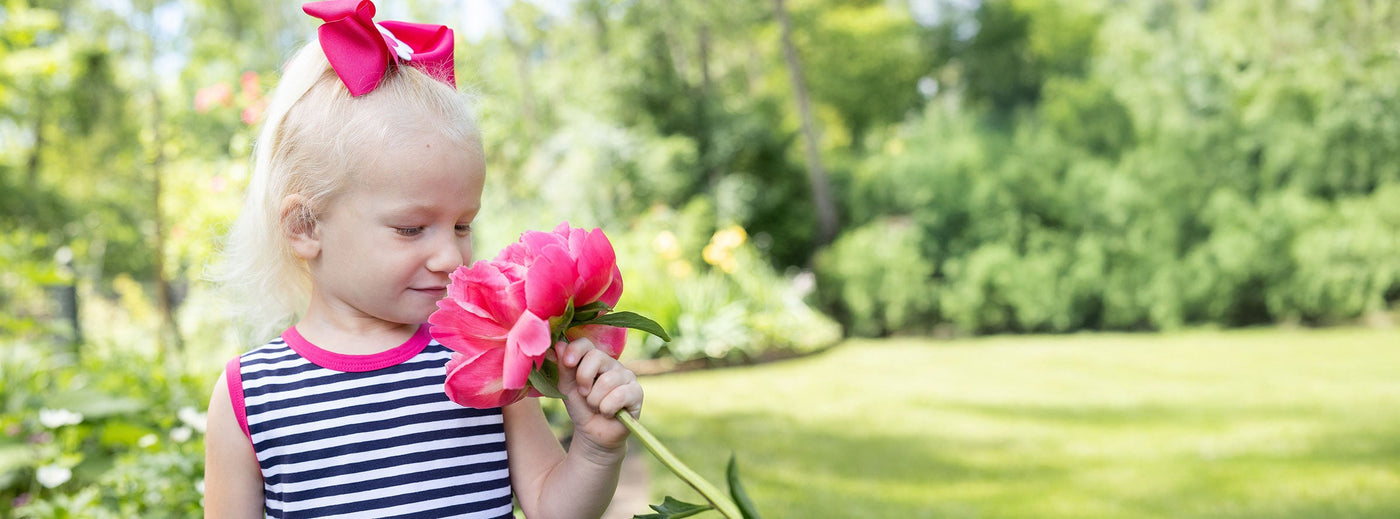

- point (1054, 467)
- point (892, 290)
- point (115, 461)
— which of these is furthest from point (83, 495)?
point (892, 290)

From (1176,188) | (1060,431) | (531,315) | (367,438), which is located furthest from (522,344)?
(1176,188)

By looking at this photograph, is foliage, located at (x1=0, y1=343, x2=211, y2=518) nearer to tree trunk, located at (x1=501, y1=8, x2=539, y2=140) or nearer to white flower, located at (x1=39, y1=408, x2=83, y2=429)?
white flower, located at (x1=39, y1=408, x2=83, y2=429)

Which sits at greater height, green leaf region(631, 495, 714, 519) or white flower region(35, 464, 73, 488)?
green leaf region(631, 495, 714, 519)

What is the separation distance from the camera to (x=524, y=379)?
79cm

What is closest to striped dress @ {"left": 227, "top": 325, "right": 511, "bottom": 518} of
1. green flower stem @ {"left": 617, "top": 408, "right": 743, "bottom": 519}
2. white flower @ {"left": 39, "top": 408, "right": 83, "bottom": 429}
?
green flower stem @ {"left": 617, "top": 408, "right": 743, "bottom": 519}

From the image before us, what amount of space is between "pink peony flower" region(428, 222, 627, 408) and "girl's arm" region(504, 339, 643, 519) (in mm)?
49

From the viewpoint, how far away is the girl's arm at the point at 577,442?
88cm

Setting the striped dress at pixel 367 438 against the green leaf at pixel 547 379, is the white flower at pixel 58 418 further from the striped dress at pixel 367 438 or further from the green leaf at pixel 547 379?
the green leaf at pixel 547 379

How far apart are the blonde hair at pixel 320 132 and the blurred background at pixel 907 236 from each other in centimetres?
123

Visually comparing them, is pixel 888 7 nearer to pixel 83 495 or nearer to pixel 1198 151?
pixel 1198 151

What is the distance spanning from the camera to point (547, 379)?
0.89 metres

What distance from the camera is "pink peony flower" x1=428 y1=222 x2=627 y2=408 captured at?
2.56 ft

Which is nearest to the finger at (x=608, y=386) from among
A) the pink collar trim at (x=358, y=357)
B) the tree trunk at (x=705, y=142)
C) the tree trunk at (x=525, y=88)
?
the pink collar trim at (x=358, y=357)

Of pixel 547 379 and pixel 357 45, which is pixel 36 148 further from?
pixel 547 379
